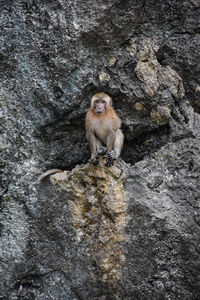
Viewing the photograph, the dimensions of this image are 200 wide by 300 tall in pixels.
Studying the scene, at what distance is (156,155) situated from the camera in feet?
21.9

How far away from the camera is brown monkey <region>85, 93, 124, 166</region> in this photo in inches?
263

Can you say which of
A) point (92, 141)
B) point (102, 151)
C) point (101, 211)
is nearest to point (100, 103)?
point (92, 141)

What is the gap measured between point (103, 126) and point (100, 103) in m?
0.44

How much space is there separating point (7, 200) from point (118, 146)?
197cm

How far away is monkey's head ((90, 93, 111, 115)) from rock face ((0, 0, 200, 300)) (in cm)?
23

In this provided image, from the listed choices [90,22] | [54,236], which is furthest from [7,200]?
[90,22]

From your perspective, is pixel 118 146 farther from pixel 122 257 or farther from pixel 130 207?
pixel 122 257

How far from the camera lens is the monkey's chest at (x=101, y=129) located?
684cm

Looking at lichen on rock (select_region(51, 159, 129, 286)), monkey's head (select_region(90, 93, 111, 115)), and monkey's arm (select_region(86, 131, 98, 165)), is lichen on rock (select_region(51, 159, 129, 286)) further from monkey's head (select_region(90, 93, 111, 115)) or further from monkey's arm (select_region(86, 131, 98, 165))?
monkey's head (select_region(90, 93, 111, 115))

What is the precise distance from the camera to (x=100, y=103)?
6.62 metres

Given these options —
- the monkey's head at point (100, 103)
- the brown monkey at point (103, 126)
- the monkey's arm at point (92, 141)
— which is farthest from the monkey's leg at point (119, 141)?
the monkey's head at point (100, 103)

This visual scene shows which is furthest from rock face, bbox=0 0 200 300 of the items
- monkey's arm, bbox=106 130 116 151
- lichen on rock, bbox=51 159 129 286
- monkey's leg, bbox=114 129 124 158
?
monkey's arm, bbox=106 130 116 151

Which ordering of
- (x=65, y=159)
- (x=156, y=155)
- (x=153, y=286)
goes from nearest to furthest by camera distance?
1. (x=153, y=286)
2. (x=156, y=155)
3. (x=65, y=159)

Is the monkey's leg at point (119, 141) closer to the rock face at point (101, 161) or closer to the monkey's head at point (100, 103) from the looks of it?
the rock face at point (101, 161)
